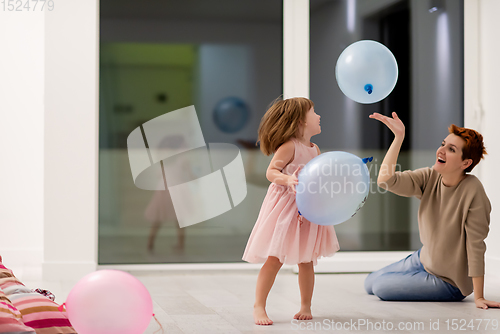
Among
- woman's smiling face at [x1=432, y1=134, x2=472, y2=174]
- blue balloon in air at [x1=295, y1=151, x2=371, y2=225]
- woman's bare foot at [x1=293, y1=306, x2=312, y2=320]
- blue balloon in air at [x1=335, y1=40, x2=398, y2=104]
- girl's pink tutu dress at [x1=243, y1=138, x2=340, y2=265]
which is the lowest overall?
woman's bare foot at [x1=293, y1=306, x2=312, y2=320]

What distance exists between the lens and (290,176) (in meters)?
1.90

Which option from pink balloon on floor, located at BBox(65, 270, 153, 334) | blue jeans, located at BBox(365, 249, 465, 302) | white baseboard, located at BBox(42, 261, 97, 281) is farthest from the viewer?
white baseboard, located at BBox(42, 261, 97, 281)

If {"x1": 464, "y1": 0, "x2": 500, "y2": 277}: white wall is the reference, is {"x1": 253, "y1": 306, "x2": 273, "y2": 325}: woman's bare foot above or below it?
below

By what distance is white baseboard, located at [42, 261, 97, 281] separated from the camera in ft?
10.0

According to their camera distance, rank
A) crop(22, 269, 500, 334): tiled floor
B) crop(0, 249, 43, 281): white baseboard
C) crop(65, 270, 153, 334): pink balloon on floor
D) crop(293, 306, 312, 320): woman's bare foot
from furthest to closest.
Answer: crop(0, 249, 43, 281): white baseboard → crop(293, 306, 312, 320): woman's bare foot → crop(22, 269, 500, 334): tiled floor → crop(65, 270, 153, 334): pink balloon on floor

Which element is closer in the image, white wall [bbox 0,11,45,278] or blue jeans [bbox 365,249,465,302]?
blue jeans [bbox 365,249,465,302]

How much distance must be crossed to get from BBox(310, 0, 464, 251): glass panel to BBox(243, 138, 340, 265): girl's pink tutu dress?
1397mm

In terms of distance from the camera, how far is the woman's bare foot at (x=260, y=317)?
1951 millimetres

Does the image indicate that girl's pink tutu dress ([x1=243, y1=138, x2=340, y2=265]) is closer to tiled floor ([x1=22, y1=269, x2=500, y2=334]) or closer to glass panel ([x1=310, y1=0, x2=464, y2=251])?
tiled floor ([x1=22, y1=269, x2=500, y2=334])

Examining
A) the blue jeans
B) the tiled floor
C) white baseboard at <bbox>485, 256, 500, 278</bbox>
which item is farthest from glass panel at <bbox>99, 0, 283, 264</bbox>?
white baseboard at <bbox>485, 256, 500, 278</bbox>

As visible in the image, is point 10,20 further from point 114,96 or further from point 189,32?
point 189,32

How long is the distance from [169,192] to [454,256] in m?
1.79

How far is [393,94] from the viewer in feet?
11.4

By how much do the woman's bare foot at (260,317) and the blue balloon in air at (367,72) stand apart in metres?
0.97
